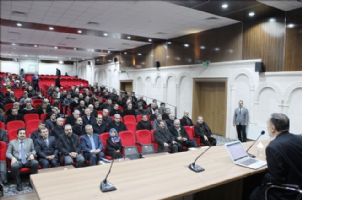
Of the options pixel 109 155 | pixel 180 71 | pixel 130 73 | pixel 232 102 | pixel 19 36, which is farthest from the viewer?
pixel 130 73

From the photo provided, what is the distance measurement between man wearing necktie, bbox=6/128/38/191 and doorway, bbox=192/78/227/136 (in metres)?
6.59

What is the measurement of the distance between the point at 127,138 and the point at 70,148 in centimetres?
125

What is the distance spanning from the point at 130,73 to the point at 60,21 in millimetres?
6906

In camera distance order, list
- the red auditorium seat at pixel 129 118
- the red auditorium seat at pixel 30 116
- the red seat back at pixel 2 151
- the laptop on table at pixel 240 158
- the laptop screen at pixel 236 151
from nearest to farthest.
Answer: the laptop on table at pixel 240 158, the laptop screen at pixel 236 151, the red seat back at pixel 2 151, the red auditorium seat at pixel 30 116, the red auditorium seat at pixel 129 118

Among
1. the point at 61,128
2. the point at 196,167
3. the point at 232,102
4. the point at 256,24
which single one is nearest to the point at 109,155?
the point at 61,128

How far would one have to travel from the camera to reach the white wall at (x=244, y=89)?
7395 mm

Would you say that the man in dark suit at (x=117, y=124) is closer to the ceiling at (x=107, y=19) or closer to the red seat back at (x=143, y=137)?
the red seat back at (x=143, y=137)

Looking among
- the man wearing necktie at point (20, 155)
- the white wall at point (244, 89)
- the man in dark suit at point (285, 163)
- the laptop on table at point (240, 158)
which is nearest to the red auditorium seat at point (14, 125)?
the man wearing necktie at point (20, 155)

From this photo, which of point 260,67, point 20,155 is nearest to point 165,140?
point 20,155

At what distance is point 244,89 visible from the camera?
887 cm

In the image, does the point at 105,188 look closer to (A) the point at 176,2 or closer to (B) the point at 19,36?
(A) the point at 176,2

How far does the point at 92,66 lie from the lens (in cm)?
2309

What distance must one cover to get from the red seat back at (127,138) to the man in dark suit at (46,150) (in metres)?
1.38

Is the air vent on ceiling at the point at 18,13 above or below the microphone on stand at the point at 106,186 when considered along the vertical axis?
above
